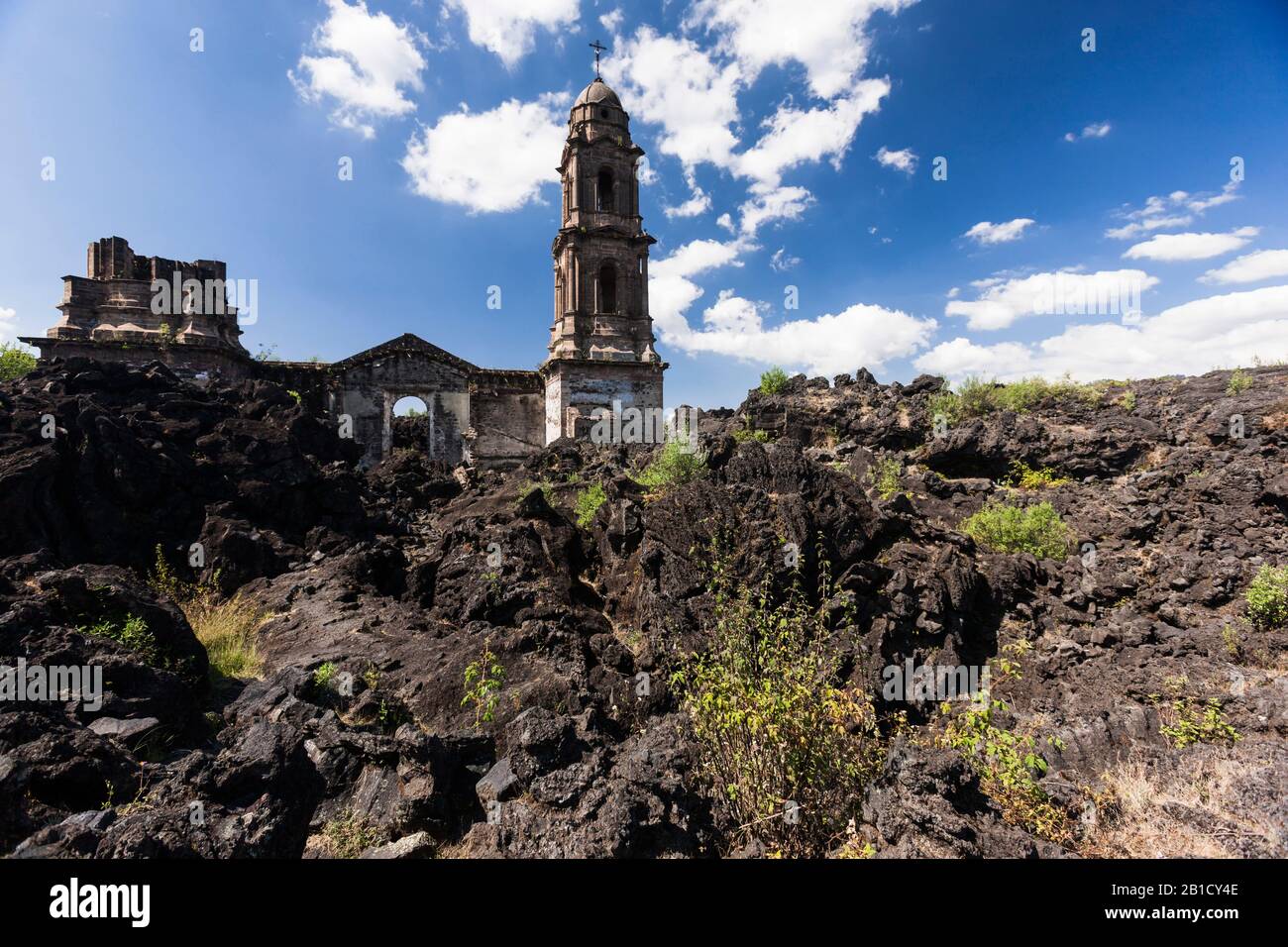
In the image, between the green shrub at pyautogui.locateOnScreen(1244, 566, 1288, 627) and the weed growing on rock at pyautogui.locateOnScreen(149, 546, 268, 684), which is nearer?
the green shrub at pyautogui.locateOnScreen(1244, 566, 1288, 627)

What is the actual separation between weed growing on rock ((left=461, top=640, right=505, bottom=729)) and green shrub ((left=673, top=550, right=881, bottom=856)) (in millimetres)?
2485

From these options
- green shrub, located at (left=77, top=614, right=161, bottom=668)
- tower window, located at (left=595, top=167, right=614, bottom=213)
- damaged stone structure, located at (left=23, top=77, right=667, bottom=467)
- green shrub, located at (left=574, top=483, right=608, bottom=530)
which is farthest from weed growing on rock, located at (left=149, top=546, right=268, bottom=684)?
tower window, located at (left=595, top=167, right=614, bottom=213)

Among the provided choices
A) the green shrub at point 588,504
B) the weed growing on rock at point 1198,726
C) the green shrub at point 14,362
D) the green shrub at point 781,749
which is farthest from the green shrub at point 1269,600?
the green shrub at point 14,362

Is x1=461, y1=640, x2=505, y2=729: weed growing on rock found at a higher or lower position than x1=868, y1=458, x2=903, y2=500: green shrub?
lower

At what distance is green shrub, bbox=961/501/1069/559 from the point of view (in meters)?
10.1

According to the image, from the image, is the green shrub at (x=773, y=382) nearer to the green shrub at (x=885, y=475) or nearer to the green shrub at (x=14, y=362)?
the green shrub at (x=885, y=475)

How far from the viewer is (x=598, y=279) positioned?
2556cm

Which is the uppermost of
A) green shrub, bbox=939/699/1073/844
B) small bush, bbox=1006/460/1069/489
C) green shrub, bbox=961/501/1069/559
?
small bush, bbox=1006/460/1069/489

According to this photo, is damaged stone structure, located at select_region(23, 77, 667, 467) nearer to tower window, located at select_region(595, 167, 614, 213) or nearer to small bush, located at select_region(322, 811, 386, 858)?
tower window, located at select_region(595, 167, 614, 213)

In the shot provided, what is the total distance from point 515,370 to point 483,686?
71.6 ft

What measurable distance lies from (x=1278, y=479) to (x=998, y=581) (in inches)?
216

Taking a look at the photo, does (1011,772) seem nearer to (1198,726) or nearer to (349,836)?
(1198,726)

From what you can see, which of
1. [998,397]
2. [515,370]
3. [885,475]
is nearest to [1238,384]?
[998,397]
